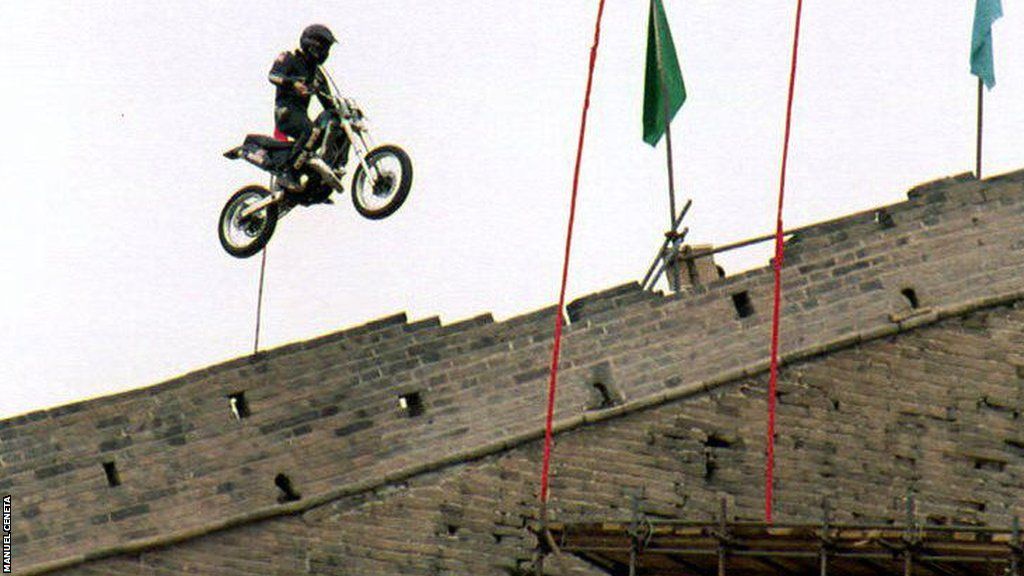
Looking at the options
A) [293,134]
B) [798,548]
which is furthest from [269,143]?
[798,548]

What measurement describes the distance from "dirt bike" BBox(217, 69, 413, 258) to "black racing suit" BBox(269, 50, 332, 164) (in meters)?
0.06

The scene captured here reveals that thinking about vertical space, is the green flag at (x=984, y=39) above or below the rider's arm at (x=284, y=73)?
above

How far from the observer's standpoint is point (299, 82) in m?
38.6

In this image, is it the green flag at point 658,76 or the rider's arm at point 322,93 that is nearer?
the rider's arm at point 322,93

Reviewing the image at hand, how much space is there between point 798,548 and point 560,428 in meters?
2.14

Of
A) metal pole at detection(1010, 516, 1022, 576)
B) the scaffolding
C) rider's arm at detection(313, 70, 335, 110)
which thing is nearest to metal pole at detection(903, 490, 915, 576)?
the scaffolding

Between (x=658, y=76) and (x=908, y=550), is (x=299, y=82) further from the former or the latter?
(x=908, y=550)

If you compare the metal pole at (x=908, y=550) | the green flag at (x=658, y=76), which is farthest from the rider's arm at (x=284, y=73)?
the metal pole at (x=908, y=550)

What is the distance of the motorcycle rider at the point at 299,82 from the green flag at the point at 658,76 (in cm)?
246

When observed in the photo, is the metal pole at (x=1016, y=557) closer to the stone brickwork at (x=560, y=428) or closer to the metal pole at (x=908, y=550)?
the metal pole at (x=908, y=550)

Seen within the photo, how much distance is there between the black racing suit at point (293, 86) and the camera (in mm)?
38594

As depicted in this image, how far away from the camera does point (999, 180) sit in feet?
126

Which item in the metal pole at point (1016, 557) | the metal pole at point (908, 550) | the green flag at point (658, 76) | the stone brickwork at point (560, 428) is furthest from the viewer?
the green flag at point (658, 76)

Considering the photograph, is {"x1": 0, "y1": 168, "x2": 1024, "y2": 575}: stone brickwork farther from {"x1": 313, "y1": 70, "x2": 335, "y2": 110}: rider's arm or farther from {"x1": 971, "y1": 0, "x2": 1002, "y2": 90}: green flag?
{"x1": 971, "y1": 0, "x2": 1002, "y2": 90}: green flag
